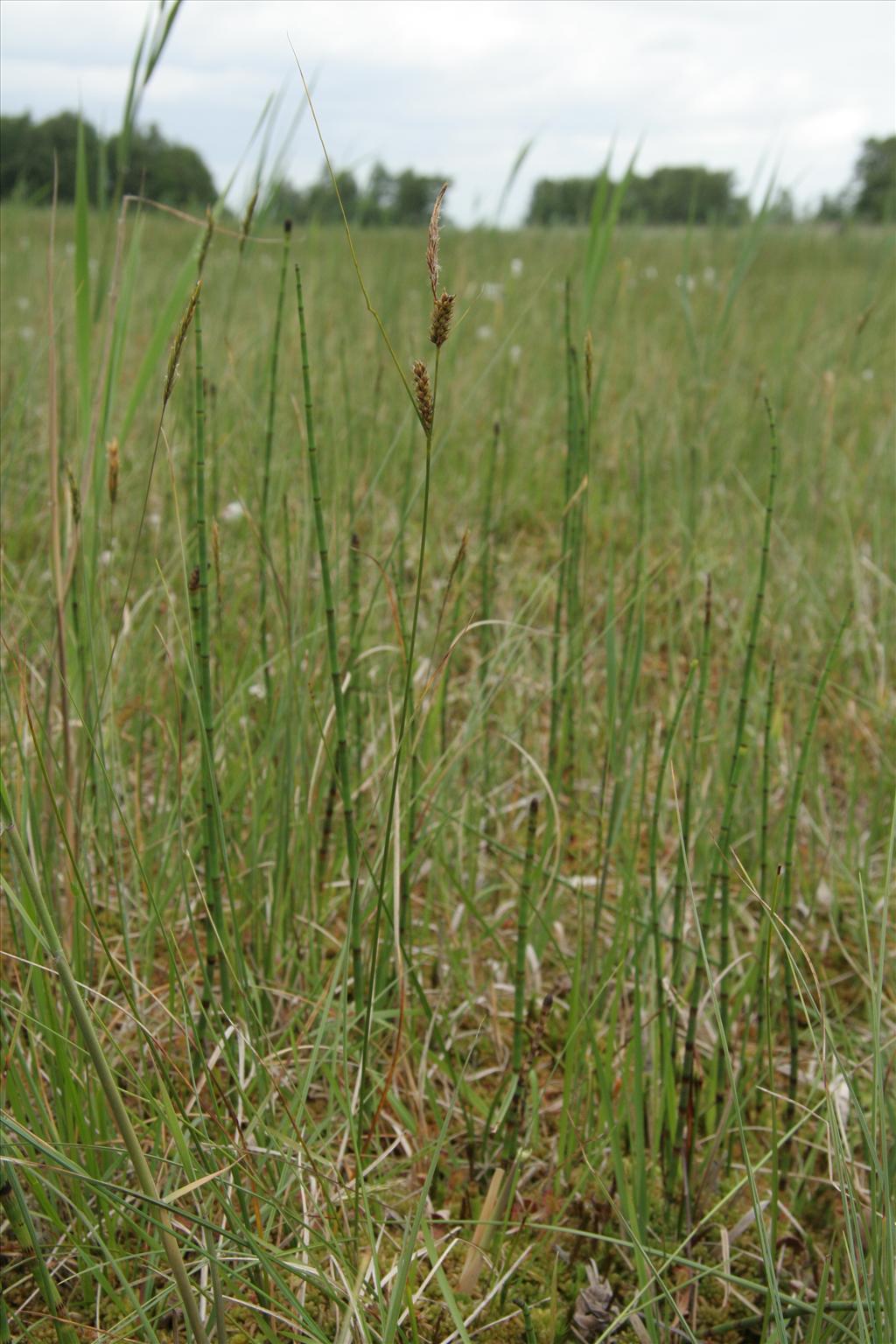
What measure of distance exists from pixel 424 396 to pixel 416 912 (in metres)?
0.97

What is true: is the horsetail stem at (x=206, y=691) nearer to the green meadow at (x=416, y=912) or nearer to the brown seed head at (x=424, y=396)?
the green meadow at (x=416, y=912)

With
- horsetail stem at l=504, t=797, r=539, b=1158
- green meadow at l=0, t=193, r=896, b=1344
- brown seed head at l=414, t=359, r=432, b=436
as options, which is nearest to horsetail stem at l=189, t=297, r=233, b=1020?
green meadow at l=0, t=193, r=896, b=1344

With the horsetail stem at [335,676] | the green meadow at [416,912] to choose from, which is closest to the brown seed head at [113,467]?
the green meadow at [416,912]

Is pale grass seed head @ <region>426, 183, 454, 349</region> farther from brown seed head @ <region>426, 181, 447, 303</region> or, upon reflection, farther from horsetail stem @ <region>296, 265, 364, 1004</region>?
horsetail stem @ <region>296, 265, 364, 1004</region>

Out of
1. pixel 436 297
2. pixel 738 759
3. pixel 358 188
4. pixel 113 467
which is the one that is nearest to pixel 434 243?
pixel 436 297

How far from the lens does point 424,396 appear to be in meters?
0.51

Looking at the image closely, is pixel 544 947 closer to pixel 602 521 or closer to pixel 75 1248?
pixel 75 1248

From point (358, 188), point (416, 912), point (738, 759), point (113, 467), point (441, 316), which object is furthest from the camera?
point (358, 188)

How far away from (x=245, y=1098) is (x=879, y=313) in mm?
4005

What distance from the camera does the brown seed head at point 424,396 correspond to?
50 cm

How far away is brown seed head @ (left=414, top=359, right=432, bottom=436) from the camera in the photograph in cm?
50

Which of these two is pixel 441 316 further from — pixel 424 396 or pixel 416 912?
pixel 416 912

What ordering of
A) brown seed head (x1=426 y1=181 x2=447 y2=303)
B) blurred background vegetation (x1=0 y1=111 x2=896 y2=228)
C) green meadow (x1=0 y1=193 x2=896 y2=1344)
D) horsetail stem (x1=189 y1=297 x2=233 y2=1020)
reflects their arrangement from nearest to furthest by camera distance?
1. brown seed head (x1=426 y1=181 x2=447 y2=303)
2. green meadow (x1=0 y1=193 x2=896 y2=1344)
3. horsetail stem (x1=189 y1=297 x2=233 y2=1020)
4. blurred background vegetation (x1=0 y1=111 x2=896 y2=228)

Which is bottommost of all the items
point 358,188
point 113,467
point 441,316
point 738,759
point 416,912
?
point 416,912
